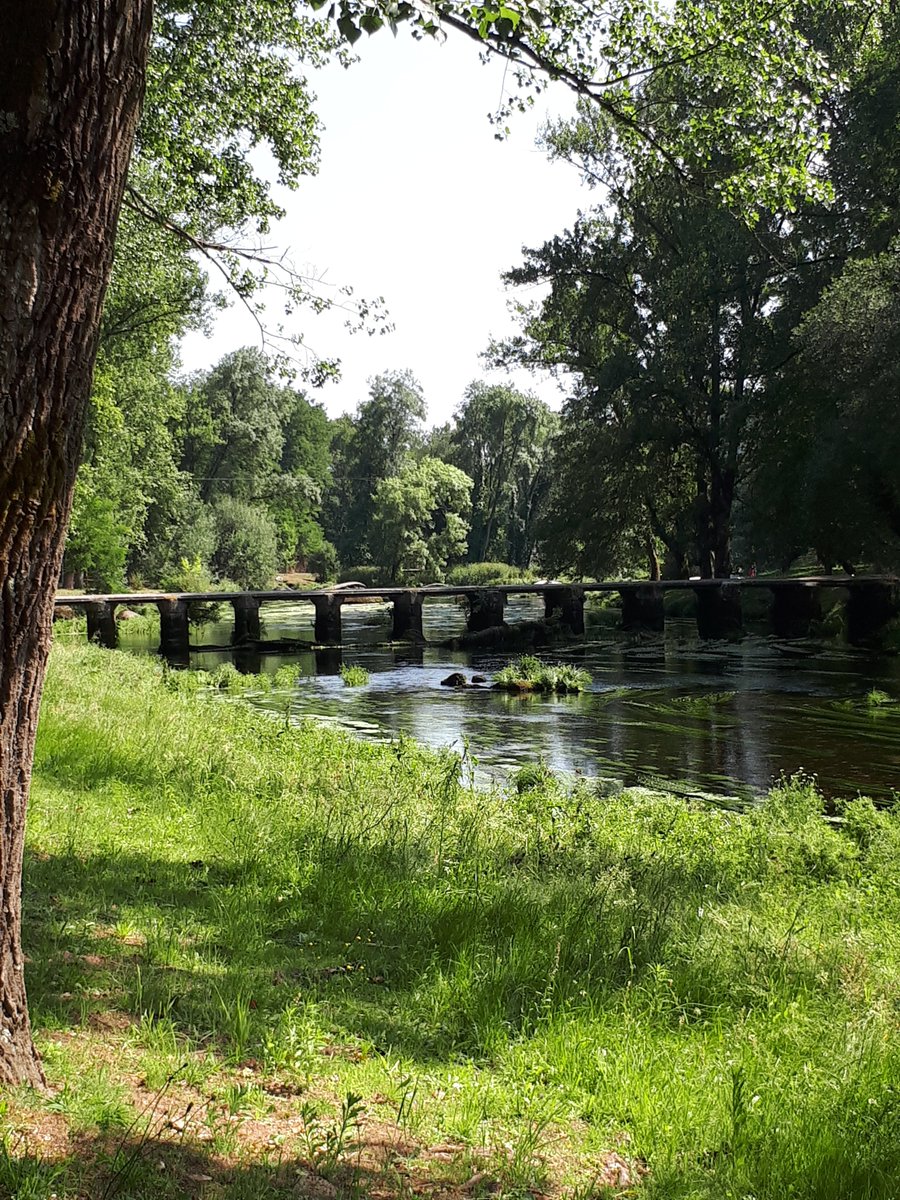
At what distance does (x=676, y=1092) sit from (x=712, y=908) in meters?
2.71

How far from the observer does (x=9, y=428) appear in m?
2.62

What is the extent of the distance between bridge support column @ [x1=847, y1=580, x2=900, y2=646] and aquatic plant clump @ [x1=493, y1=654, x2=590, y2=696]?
39.6ft

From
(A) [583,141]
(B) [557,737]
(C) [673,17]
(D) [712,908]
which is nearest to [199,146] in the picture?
(C) [673,17]

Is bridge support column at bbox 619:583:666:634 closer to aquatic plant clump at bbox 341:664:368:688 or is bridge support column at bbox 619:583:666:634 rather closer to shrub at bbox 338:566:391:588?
aquatic plant clump at bbox 341:664:368:688

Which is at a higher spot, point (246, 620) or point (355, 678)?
point (246, 620)

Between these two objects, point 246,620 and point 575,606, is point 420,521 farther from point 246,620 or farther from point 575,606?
point 246,620

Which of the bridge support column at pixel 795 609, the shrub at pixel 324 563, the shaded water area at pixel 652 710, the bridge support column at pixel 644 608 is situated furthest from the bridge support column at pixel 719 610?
the shrub at pixel 324 563

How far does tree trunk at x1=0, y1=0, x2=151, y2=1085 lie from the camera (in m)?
2.61

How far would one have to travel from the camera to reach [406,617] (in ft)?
115

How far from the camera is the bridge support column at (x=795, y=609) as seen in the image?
108 feet

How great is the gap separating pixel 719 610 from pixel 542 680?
1439 centimetres

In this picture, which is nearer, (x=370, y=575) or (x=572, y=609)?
(x=572, y=609)

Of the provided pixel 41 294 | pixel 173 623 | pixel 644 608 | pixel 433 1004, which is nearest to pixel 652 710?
pixel 433 1004

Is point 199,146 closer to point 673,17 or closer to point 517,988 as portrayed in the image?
point 673,17
